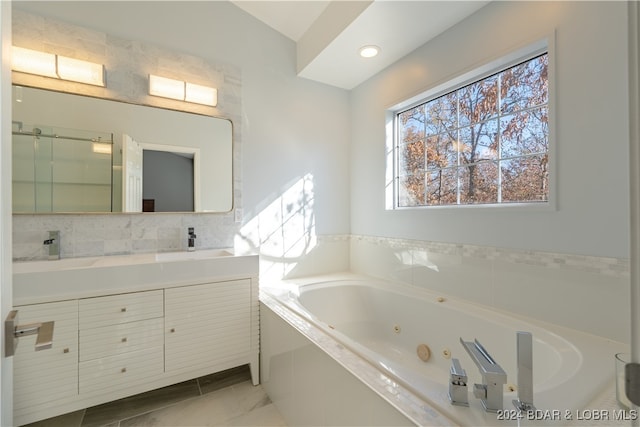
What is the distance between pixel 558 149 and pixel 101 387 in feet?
8.88

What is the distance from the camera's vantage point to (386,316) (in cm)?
230

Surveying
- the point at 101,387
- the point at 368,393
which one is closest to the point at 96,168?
the point at 101,387

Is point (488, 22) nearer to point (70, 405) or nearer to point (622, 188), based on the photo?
point (622, 188)

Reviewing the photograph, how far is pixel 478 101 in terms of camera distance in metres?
2.03

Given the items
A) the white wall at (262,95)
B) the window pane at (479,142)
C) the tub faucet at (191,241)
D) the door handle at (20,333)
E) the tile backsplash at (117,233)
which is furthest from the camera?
the tub faucet at (191,241)

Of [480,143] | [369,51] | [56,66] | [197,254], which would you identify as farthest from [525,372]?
[56,66]

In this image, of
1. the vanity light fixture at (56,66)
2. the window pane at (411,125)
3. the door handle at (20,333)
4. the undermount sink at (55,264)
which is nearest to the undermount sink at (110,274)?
the undermount sink at (55,264)

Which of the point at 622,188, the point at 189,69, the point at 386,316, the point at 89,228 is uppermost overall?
the point at 189,69

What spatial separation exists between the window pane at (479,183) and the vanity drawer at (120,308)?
2.08 metres

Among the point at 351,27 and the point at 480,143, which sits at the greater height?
the point at 351,27

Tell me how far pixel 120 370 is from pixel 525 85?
284 centimetres

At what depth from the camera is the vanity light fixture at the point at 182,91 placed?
2.06 m

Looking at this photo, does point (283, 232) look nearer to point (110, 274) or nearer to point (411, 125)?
point (110, 274)

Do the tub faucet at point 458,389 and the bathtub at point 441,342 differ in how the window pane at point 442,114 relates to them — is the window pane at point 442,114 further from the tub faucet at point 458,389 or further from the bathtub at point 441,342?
the tub faucet at point 458,389
